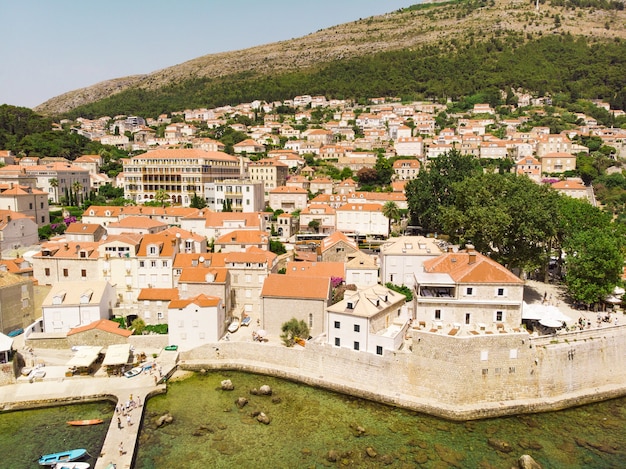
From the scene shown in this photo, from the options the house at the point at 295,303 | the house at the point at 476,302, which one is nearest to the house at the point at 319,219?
the house at the point at 295,303

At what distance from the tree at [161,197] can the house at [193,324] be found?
37415mm

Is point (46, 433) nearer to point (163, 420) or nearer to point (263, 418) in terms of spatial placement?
point (163, 420)

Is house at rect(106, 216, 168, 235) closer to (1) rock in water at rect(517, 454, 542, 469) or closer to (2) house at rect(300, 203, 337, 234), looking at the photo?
(2) house at rect(300, 203, 337, 234)

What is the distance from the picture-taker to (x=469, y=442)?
21781 mm

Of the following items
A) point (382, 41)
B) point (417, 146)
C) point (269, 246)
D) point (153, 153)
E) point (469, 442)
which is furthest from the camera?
point (382, 41)

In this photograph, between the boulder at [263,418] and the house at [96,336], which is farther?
the house at [96,336]

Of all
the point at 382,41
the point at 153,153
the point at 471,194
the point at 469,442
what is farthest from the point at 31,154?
the point at 382,41

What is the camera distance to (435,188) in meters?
51.6

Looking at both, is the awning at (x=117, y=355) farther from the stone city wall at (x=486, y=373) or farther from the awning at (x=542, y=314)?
the awning at (x=542, y=314)

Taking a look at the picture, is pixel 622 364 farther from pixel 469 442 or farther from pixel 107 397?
pixel 107 397

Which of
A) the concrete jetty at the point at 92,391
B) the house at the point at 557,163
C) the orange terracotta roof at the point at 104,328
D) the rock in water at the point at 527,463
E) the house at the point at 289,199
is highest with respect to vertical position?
the house at the point at 557,163

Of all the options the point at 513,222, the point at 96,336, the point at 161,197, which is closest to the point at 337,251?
the point at 513,222

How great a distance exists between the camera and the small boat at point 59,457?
20.2 m

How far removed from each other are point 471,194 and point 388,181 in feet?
127
